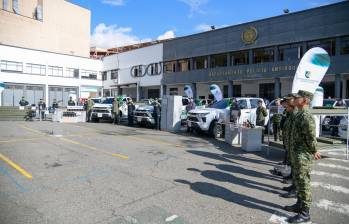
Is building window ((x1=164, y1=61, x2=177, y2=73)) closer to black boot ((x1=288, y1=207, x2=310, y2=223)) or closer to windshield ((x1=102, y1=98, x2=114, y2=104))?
windshield ((x1=102, y1=98, x2=114, y2=104))

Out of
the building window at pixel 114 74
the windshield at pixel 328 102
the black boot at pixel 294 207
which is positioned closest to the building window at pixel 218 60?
the windshield at pixel 328 102

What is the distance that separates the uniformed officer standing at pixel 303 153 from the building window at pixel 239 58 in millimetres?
31169

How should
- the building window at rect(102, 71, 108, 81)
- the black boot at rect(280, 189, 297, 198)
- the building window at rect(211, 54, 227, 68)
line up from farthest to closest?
the building window at rect(102, 71, 108, 81) → the building window at rect(211, 54, 227, 68) → the black boot at rect(280, 189, 297, 198)

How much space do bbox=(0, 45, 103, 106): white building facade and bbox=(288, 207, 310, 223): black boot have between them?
41.6m

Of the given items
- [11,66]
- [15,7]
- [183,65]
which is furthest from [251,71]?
[15,7]

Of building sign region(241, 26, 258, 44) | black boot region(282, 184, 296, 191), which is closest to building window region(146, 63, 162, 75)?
building sign region(241, 26, 258, 44)

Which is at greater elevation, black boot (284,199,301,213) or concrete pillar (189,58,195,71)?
concrete pillar (189,58,195,71)

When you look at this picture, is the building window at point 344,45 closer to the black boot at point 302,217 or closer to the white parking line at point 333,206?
the white parking line at point 333,206

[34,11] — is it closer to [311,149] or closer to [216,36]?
[216,36]

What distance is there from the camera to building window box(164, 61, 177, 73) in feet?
145

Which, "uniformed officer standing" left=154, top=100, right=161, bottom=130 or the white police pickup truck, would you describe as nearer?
the white police pickup truck

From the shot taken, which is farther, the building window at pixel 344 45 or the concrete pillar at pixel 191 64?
the concrete pillar at pixel 191 64

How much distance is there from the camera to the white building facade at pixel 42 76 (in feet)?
135

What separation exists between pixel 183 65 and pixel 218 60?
6.43m
